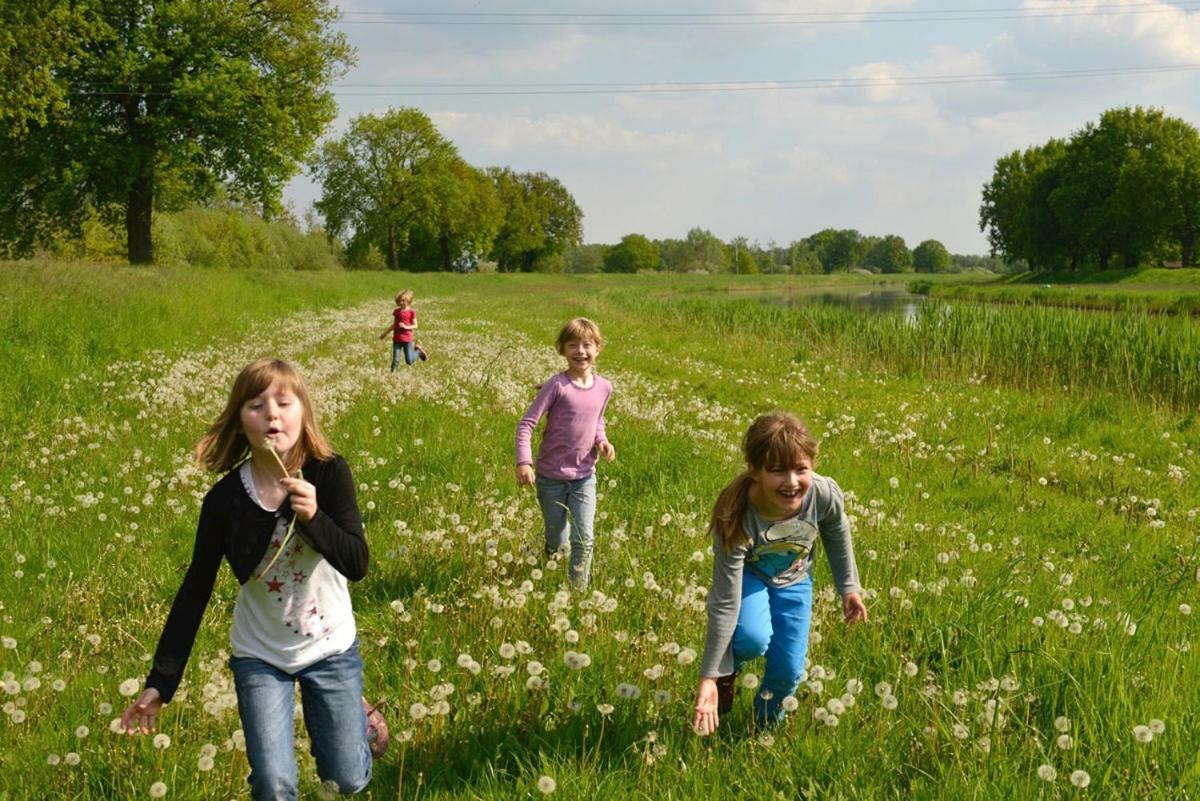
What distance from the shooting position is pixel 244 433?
321cm

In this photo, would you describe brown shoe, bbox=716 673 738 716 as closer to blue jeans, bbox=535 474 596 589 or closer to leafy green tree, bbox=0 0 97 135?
blue jeans, bbox=535 474 596 589

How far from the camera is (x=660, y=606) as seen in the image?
15.0 feet

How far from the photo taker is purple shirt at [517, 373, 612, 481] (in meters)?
5.39

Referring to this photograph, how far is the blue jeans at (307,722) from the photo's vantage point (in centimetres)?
284

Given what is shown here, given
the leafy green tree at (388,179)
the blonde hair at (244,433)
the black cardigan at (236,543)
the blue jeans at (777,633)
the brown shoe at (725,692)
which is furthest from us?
the leafy green tree at (388,179)

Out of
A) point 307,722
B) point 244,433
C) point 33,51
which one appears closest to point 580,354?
point 244,433

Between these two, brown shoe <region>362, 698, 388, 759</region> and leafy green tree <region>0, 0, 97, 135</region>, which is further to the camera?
leafy green tree <region>0, 0, 97, 135</region>

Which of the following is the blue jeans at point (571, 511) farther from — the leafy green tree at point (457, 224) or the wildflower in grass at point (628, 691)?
the leafy green tree at point (457, 224)

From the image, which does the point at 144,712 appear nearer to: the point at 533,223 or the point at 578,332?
the point at 578,332

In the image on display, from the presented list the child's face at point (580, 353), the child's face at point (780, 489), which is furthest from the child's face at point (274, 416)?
the child's face at point (580, 353)

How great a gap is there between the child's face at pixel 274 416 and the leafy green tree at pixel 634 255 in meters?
172

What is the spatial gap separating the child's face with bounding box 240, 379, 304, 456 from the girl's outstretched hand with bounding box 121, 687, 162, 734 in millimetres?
895

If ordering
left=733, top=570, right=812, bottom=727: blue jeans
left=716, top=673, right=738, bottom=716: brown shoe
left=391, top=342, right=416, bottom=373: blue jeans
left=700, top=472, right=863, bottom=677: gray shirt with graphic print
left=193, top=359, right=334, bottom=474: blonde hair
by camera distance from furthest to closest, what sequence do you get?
left=391, top=342, right=416, bottom=373: blue jeans < left=716, top=673, right=738, bottom=716: brown shoe < left=733, top=570, right=812, bottom=727: blue jeans < left=700, top=472, right=863, bottom=677: gray shirt with graphic print < left=193, top=359, right=334, bottom=474: blonde hair

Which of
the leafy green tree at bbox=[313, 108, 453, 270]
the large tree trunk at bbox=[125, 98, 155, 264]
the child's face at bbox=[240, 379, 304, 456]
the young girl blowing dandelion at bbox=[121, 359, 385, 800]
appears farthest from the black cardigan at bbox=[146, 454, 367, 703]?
the leafy green tree at bbox=[313, 108, 453, 270]
